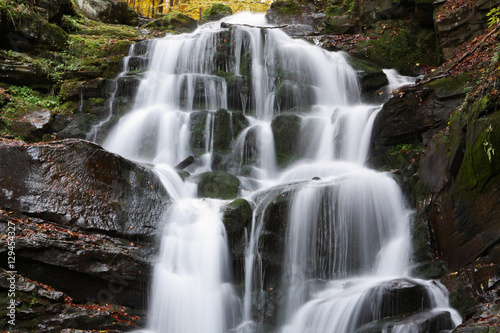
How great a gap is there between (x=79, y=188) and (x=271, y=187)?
416 centimetres

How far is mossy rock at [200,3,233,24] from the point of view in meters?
24.2

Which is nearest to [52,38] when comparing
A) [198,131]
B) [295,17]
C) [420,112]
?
[198,131]

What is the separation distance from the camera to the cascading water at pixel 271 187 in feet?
22.9

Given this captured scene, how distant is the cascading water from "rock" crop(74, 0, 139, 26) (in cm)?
744

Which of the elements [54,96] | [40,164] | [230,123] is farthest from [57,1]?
[40,164]

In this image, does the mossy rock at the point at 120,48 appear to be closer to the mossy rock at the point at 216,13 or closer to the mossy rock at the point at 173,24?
the mossy rock at the point at 173,24

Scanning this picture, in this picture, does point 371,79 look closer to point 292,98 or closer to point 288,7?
point 292,98

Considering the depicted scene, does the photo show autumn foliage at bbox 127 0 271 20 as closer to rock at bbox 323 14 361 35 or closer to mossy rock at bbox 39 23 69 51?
rock at bbox 323 14 361 35

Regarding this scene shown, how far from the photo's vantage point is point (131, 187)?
8156mm

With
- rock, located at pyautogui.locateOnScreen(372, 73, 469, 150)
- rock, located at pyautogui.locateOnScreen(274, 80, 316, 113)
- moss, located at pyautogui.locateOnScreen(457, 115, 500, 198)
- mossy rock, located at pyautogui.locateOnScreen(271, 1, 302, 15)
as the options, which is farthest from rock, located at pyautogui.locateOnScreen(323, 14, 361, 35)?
moss, located at pyautogui.locateOnScreen(457, 115, 500, 198)

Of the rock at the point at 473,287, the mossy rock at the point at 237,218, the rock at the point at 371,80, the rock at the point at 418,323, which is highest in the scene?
the rock at the point at 371,80

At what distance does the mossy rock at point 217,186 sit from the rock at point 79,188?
114 cm

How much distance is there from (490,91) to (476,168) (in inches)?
51.0

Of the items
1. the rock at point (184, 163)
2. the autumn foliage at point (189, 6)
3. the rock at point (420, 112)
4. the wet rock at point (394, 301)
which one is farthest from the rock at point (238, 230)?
the autumn foliage at point (189, 6)
